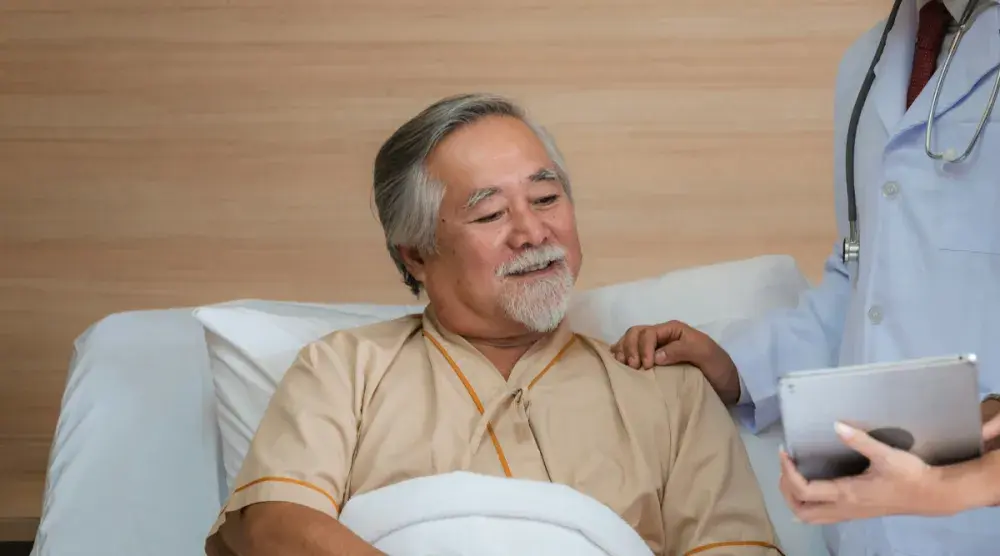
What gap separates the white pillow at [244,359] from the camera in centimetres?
216

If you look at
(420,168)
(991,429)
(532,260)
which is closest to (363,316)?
(420,168)

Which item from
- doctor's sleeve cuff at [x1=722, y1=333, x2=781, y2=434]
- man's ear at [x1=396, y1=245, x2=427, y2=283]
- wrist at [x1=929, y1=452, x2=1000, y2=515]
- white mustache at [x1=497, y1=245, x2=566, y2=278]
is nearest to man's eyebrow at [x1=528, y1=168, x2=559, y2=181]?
white mustache at [x1=497, y1=245, x2=566, y2=278]

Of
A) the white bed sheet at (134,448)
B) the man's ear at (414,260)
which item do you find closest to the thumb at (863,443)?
the man's ear at (414,260)

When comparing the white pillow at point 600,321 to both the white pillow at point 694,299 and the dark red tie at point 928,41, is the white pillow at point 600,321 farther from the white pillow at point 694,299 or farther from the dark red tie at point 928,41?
the dark red tie at point 928,41

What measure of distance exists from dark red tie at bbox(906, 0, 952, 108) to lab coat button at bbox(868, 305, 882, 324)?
0.34 m

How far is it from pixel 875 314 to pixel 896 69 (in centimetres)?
42

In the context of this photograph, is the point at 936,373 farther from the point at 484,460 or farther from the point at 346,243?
the point at 346,243

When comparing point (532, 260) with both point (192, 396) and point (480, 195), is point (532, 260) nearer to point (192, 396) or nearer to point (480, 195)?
point (480, 195)

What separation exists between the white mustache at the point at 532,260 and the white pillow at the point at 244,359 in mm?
521

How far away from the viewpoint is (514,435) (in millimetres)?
1880

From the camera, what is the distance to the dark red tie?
1.77 meters

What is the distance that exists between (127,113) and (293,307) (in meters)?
0.82

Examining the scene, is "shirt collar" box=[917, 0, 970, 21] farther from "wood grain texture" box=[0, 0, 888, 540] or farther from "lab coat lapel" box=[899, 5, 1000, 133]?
"wood grain texture" box=[0, 0, 888, 540]

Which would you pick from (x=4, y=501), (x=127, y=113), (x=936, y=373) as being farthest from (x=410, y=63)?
(x=936, y=373)
